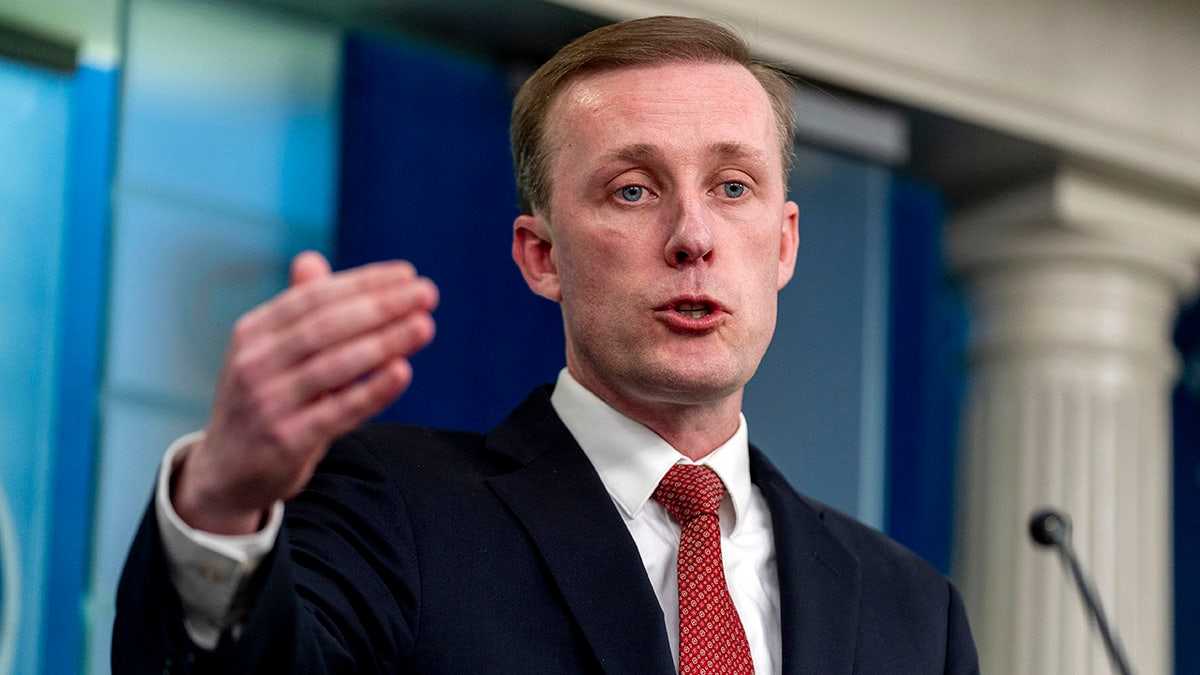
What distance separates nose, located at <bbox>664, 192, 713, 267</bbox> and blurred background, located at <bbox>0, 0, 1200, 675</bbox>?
1751mm

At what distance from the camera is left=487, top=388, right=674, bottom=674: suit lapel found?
1.75m

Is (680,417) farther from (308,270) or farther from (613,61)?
(308,270)

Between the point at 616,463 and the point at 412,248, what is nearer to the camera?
the point at 616,463

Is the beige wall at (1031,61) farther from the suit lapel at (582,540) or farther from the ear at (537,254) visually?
the suit lapel at (582,540)

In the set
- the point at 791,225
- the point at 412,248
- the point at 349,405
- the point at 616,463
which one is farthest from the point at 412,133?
the point at 349,405

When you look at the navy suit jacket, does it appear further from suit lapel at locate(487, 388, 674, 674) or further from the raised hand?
the raised hand

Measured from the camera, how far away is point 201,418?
11.3ft

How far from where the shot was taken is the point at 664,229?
78.4 inches

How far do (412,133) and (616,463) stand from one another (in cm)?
198

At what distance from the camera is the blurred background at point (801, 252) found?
3.36m

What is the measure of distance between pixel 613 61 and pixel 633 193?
0.77 feet

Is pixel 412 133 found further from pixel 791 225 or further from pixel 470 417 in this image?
pixel 791 225

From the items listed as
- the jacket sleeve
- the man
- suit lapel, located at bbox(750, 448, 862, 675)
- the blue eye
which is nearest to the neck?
the man

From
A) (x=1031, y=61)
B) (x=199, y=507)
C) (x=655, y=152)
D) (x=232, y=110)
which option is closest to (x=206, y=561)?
(x=199, y=507)
